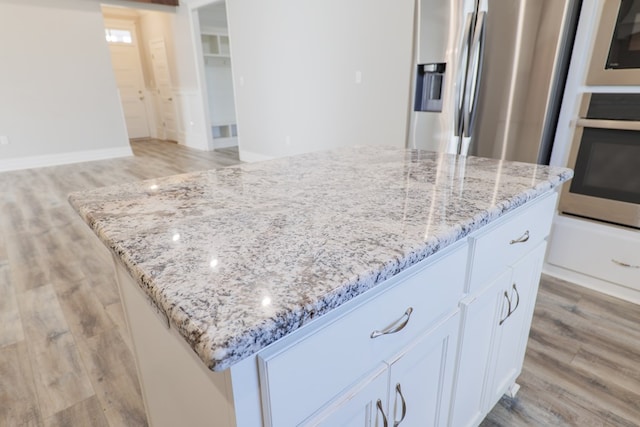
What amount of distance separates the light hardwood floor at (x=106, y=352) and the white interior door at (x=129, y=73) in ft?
19.6

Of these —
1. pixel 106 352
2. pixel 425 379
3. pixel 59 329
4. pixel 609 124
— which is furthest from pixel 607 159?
pixel 59 329

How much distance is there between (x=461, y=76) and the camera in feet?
7.36

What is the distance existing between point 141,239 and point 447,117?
223cm

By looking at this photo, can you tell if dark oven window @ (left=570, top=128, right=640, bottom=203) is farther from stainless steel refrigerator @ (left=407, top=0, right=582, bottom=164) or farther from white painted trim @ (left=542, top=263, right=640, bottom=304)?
white painted trim @ (left=542, top=263, right=640, bottom=304)

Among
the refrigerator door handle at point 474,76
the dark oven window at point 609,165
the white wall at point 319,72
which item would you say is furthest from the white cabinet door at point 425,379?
the white wall at point 319,72

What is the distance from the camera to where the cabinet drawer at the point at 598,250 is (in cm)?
196

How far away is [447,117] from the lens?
2434 millimetres

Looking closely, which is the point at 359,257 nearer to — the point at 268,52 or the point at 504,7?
the point at 504,7

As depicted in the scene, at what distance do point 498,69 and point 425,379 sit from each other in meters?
1.95

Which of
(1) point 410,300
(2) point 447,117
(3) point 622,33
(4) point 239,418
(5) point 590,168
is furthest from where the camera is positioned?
(2) point 447,117

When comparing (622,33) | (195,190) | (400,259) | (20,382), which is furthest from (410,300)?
(622,33)

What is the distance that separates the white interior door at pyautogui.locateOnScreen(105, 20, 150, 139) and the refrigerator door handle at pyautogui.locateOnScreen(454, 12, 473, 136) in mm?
7493

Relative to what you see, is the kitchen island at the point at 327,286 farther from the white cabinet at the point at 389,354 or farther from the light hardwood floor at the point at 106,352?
the light hardwood floor at the point at 106,352

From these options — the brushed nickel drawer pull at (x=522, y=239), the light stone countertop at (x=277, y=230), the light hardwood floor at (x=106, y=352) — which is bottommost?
the light hardwood floor at (x=106, y=352)
